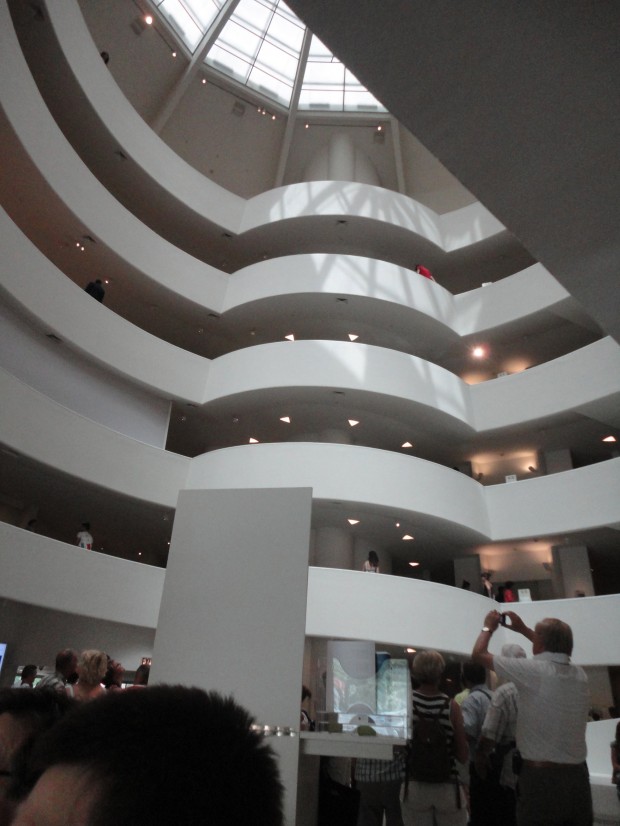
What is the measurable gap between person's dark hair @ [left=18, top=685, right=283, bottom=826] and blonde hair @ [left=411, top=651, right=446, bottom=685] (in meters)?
4.12

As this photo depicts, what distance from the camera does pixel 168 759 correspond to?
0.72 meters

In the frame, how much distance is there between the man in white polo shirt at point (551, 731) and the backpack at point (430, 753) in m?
0.74

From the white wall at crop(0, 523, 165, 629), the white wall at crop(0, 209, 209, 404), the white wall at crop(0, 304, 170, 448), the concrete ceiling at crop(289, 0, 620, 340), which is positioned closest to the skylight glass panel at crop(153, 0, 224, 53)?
the white wall at crop(0, 209, 209, 404)

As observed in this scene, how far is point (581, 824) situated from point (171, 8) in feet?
80.5

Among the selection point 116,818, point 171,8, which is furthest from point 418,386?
point 116,818

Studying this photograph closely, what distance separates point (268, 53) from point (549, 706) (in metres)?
25.0

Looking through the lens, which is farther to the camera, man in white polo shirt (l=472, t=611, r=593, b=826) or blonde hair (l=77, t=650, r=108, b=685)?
blonde hair (l=77, t=650, r=108, b=685)

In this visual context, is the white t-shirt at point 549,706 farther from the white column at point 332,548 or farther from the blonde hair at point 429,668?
the white column at point 332,548

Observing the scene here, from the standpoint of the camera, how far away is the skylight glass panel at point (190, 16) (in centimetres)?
2072

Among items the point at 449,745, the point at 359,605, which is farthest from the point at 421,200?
the point at 449,745

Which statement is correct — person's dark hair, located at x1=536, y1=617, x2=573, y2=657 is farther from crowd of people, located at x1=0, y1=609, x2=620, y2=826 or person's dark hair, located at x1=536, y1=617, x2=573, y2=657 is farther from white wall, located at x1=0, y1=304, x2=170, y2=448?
white wall, located at x1=0, y1=304, x2=170, y2=448

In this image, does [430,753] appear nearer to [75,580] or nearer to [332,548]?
[75,580]

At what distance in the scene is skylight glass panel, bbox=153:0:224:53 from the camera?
816 inches

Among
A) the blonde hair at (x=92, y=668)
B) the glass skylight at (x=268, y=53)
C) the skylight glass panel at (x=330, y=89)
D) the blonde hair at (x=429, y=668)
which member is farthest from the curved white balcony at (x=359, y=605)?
the skylight glass panel at (x=330, y=89)
